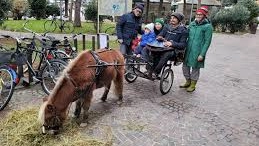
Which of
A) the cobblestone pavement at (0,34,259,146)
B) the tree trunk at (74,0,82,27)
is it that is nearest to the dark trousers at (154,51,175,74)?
the cobblestone pavement at (0,34,259,146)

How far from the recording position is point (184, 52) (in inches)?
304

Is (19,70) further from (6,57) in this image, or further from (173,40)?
(173,40)

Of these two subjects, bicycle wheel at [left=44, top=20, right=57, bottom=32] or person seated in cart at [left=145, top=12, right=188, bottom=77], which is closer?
person seated in cart at [left=145, top=12, right=188, bottom=77]

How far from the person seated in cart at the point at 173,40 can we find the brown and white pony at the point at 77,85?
4.04ft

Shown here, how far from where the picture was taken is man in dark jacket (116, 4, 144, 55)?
26.6ft

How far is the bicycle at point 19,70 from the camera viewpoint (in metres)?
6.05

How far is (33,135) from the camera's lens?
16.1 feet

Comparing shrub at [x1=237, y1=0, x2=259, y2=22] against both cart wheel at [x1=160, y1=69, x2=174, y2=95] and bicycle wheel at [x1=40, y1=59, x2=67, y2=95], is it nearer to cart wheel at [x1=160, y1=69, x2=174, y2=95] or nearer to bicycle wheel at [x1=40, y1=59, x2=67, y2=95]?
cart wheel at [x1=160, y1=69, x2=174, y2=95]

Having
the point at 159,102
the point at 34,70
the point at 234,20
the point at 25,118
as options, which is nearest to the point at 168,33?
the point at 159,102

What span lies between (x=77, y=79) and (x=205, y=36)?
3.49 metres

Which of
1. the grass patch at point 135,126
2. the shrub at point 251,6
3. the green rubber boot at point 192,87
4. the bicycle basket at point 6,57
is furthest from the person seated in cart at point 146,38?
the shrub at point 251,6

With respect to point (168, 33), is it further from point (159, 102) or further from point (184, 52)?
point (159, 102)

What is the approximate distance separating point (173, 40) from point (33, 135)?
3794mm

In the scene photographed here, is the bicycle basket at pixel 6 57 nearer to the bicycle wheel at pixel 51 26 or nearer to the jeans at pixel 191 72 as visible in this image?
the jeans at pixel 191 72
